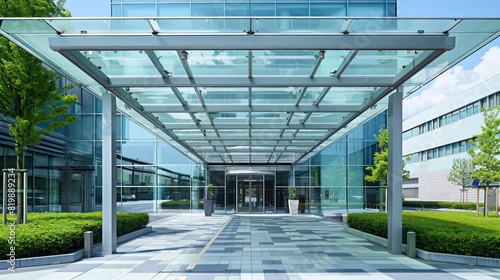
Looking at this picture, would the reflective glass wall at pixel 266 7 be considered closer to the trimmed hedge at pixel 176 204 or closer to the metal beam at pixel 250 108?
the trimmed hedge at pixel 176 204

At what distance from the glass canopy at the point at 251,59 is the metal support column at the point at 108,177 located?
700 millimetres

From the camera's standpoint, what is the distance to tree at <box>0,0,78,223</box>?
14430 millimetres

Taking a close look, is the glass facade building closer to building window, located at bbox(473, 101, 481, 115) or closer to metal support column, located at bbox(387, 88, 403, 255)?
building window, located at bbox(473, 101, 481, 115)

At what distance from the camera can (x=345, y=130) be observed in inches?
842

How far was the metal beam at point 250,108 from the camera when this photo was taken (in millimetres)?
16125

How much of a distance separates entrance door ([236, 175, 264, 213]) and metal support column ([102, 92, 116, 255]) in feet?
80.9

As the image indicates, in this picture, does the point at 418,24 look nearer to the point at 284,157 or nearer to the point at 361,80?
the point at 361,80

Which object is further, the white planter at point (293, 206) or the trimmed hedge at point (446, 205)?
the trimmed hedge at point (446, 205)

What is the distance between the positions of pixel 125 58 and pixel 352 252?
8.52 m

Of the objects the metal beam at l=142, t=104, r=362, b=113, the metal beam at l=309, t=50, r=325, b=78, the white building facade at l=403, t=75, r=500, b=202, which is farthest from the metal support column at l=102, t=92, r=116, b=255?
the white building facade at l=403, t=75, r=500, b=202

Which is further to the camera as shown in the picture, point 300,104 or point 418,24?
point 300,104

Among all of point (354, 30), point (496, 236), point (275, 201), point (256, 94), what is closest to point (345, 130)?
point (256, 94)

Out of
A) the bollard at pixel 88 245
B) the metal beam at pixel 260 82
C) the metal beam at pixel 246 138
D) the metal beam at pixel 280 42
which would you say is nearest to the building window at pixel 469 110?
the metal beam at pixel 246 138

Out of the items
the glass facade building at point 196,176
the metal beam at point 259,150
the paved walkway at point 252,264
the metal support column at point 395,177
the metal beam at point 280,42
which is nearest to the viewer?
the metal beam at point 280,42
